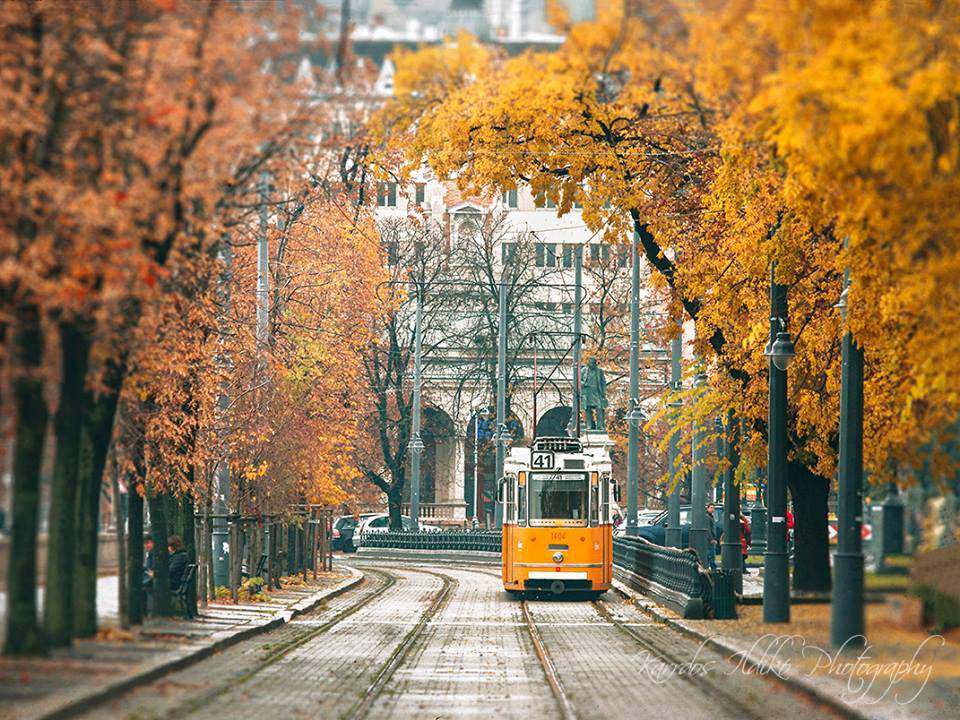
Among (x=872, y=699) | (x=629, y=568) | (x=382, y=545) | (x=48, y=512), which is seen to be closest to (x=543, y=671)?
(x=872, y=699)

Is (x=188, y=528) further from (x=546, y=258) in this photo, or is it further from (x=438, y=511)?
(x=438, y=511)

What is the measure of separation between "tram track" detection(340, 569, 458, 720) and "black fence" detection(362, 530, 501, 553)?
1059 inches

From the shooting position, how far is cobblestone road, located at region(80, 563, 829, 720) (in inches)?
615

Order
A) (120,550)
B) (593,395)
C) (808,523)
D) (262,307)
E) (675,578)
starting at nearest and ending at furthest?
1. (120,550)
2. (808,523)
3. (675,578)
4. (262,307)
5. (593,395)

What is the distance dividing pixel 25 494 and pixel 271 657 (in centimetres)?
773

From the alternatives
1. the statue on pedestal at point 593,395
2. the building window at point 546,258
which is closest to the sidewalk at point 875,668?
the statue on pedestal at point 593,395

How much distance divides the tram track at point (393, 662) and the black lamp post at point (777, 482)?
5.17m

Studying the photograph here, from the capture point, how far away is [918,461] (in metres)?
16.6

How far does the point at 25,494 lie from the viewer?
540 inches

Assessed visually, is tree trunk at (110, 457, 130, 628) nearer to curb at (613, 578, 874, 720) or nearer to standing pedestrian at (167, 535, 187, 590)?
standing pedestrian at (167, 535, 187, 590)

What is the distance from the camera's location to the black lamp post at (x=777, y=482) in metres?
24.6

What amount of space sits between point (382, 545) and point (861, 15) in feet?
191

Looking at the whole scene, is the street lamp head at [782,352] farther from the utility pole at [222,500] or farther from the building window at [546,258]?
the building window at [546,258]

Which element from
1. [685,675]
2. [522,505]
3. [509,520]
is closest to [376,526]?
[509,520]
